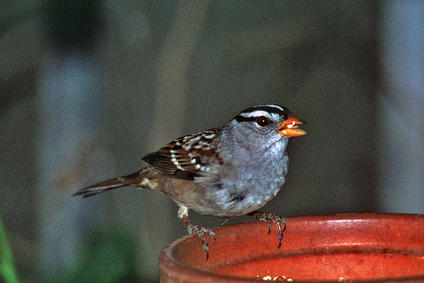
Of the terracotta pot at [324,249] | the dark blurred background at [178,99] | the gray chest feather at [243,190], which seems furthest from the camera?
the dark blurred background at [178,99]

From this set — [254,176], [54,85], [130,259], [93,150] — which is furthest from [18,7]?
[254,176]

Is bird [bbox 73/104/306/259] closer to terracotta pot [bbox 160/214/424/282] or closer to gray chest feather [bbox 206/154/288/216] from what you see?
gray chest feather [bbox 206/154/288/216]

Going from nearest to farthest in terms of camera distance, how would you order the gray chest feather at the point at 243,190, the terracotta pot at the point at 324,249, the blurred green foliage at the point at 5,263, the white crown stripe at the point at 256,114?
the terracotta pot at the point at 324,249
the blurred green foliage at the point at 5,263
the gray chest feather at the point at 243,190
the white crown stripe at the point at 256,114

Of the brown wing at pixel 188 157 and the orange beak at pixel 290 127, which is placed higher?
the orange beak at pixel 290 127

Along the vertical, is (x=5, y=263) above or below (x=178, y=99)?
below

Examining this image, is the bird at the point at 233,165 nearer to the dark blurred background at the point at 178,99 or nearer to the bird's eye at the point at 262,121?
the bird's eye at the point at 262,121

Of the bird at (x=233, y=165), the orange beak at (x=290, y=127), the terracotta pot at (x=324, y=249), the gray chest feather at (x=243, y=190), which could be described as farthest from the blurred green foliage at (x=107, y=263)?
the terracotta pot at (x=324, y=249)

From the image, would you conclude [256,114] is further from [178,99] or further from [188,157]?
[178,99]

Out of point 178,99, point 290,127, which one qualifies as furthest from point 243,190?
point 178,99
